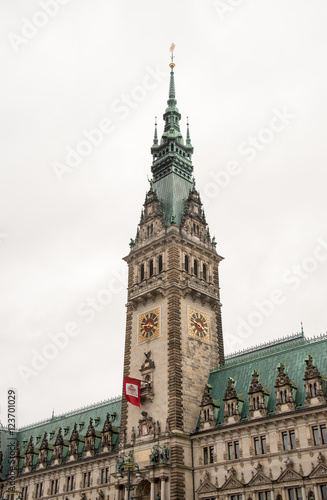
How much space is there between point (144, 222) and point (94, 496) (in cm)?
3777

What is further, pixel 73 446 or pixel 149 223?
pixel 73 446

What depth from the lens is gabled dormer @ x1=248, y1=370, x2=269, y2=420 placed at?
6019cm

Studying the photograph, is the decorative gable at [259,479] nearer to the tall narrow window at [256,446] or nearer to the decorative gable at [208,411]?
the tall narrow window at [256,446]

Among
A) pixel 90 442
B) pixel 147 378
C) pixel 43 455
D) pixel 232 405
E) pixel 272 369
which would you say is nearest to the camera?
pixel 232 405

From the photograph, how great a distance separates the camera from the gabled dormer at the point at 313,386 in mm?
56144

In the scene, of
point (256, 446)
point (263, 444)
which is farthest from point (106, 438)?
point (263, 444)

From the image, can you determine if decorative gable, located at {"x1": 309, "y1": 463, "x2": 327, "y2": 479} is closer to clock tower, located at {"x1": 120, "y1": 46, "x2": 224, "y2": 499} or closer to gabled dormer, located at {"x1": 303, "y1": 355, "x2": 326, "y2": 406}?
gabled dormer, located at {"x1": 303, "y1": 355, "x2": 326, "y2": 406}

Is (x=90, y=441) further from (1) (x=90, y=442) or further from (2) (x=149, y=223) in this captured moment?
(2) (x=149, y=223)

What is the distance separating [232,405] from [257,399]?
344cm

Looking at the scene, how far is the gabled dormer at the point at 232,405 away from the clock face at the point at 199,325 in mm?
10118

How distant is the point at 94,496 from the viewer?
250 feet

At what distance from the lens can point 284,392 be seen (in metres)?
59.2

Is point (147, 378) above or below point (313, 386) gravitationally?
above

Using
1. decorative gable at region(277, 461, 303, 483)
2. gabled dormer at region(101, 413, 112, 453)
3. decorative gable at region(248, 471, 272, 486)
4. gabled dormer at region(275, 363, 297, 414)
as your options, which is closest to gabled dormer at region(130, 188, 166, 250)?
gabled dormer at region(101, 413, 112, 453)
